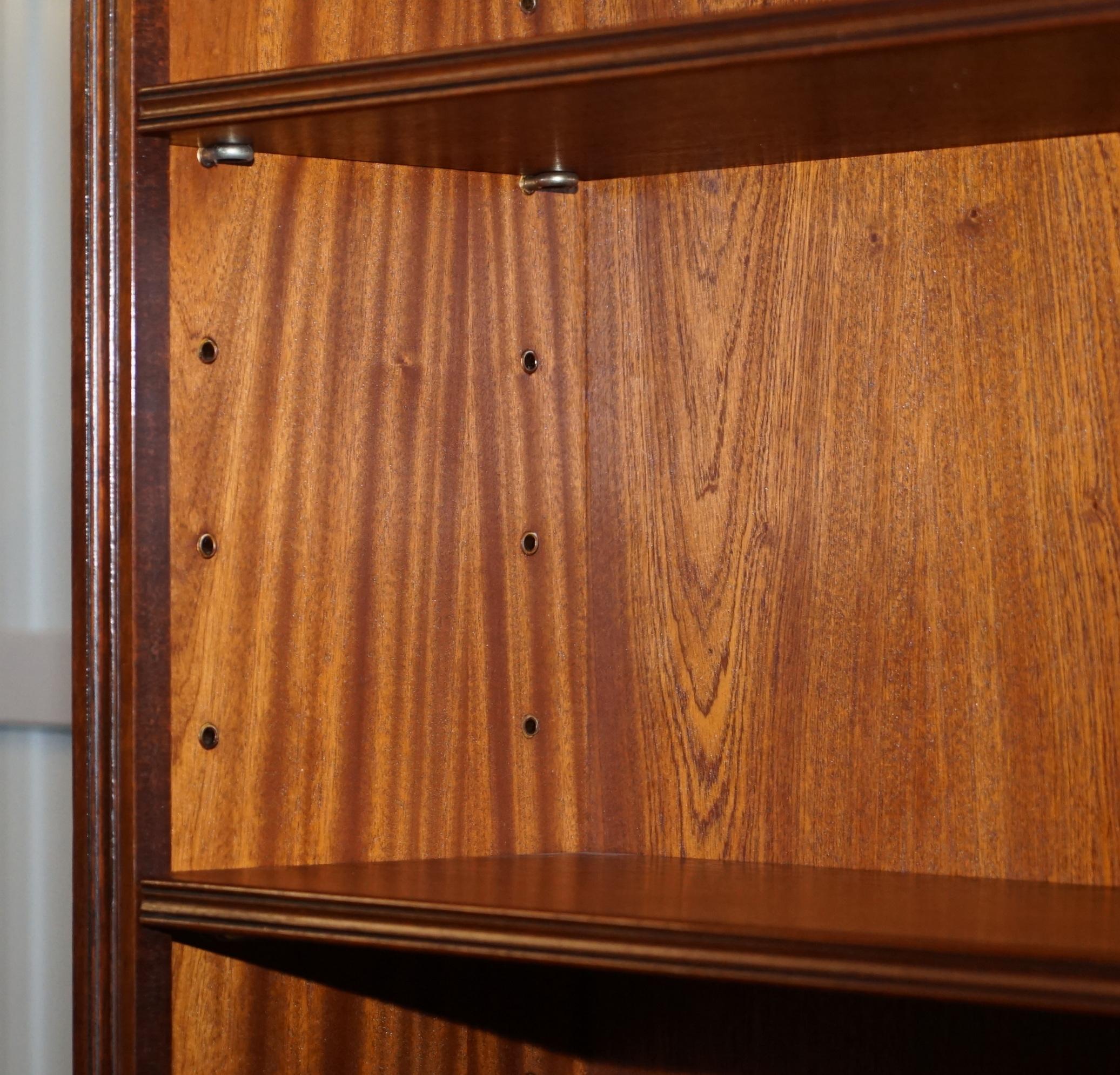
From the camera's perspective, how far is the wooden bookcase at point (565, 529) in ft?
3.12

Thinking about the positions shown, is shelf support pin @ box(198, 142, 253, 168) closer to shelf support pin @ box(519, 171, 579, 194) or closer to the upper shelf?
the upper shelf

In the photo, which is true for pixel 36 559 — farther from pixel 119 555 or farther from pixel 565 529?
pixel 565 529

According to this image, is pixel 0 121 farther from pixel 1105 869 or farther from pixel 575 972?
pixel 1105 869

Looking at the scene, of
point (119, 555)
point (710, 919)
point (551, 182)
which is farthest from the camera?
point (551, 182)

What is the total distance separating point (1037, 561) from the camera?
3.29 feet

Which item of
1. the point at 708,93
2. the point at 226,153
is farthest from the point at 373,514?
the point at 708,93

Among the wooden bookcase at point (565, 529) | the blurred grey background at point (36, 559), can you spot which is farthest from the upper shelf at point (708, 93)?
the blurred grey background at point (36, 559)

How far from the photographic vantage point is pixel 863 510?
1.06 m

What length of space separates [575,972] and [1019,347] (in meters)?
0.61

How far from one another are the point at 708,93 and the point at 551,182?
0.24 m

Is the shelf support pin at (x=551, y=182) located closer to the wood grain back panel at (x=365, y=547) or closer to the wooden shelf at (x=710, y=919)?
the wood grain back panel at (x=365, y=547)

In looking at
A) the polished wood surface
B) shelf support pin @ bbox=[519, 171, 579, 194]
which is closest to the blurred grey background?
the polished wood surface

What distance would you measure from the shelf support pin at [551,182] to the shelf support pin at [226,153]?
224mm

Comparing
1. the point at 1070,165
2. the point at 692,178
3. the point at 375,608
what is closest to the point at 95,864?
the point at 375,608
